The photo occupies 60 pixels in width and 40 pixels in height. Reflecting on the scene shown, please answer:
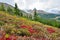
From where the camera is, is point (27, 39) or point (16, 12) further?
point (16, 12)

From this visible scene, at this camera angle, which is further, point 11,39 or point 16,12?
point 16,12

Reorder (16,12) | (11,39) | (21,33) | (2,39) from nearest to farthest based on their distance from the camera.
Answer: (2,39), (11,39), (21,33), (16,12)

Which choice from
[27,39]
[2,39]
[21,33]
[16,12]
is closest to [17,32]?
[21,33]

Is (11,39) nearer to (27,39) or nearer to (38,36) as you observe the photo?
(27,39)

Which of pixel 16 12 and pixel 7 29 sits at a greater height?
pixel 7 29

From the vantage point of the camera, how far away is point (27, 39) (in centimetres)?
1098

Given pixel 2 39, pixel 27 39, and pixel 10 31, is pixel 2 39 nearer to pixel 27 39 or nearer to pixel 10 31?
pixel 27 39

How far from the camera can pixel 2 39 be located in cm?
961

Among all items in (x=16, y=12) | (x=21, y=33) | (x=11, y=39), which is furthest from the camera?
(x=16, y=12)

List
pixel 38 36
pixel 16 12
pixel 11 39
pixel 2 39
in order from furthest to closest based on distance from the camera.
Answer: pixel 16 12 < pixel 38 36 < pixel 11 39 < pixel 2 39

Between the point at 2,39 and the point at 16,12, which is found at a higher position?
the point at 2,39

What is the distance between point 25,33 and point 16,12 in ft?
269

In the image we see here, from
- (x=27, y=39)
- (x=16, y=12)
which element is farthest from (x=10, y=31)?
(x=16, y=12)

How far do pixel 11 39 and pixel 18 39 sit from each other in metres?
0.35
